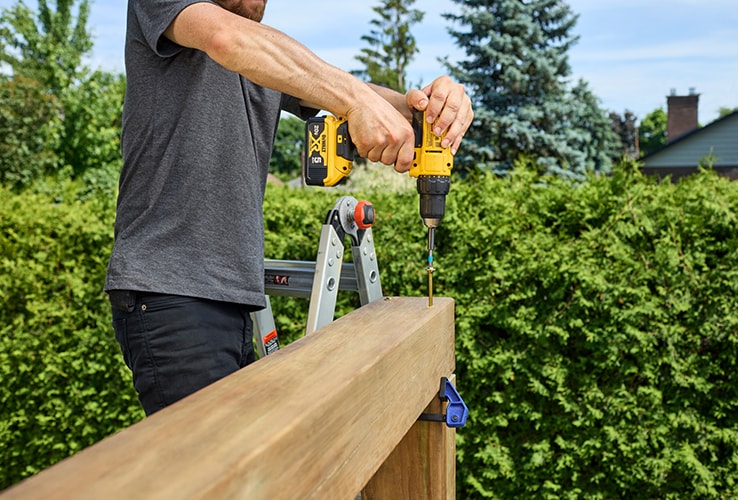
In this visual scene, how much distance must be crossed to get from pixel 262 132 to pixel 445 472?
43.6 inches

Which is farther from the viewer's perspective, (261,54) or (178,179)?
(178,179)

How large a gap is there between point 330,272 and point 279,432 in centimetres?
127

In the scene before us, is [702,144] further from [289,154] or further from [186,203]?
[289,154]

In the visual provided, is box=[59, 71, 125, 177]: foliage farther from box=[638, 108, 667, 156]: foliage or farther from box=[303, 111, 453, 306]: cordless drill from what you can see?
box=[638, 108, 667, 156]: foliage

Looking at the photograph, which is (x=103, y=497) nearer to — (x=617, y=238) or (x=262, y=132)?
(x=262, y=132)

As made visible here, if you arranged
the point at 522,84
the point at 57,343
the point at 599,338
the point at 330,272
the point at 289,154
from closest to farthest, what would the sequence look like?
1. the point at 330,272
2. the point at 599,338
3. the point at 57,343
4. the point at 522,84
5. the point at 289,154

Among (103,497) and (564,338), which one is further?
(564,338)

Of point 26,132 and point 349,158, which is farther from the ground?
point 26,132

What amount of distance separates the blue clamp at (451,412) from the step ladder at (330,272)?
Answer: 0.43m

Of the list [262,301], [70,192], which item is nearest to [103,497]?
[262,301]

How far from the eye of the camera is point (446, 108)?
1.77 metres

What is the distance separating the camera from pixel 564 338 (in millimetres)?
3240

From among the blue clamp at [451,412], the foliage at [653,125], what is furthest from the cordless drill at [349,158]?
the foliage at [653,125]

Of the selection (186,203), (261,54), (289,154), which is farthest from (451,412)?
(289,154)
